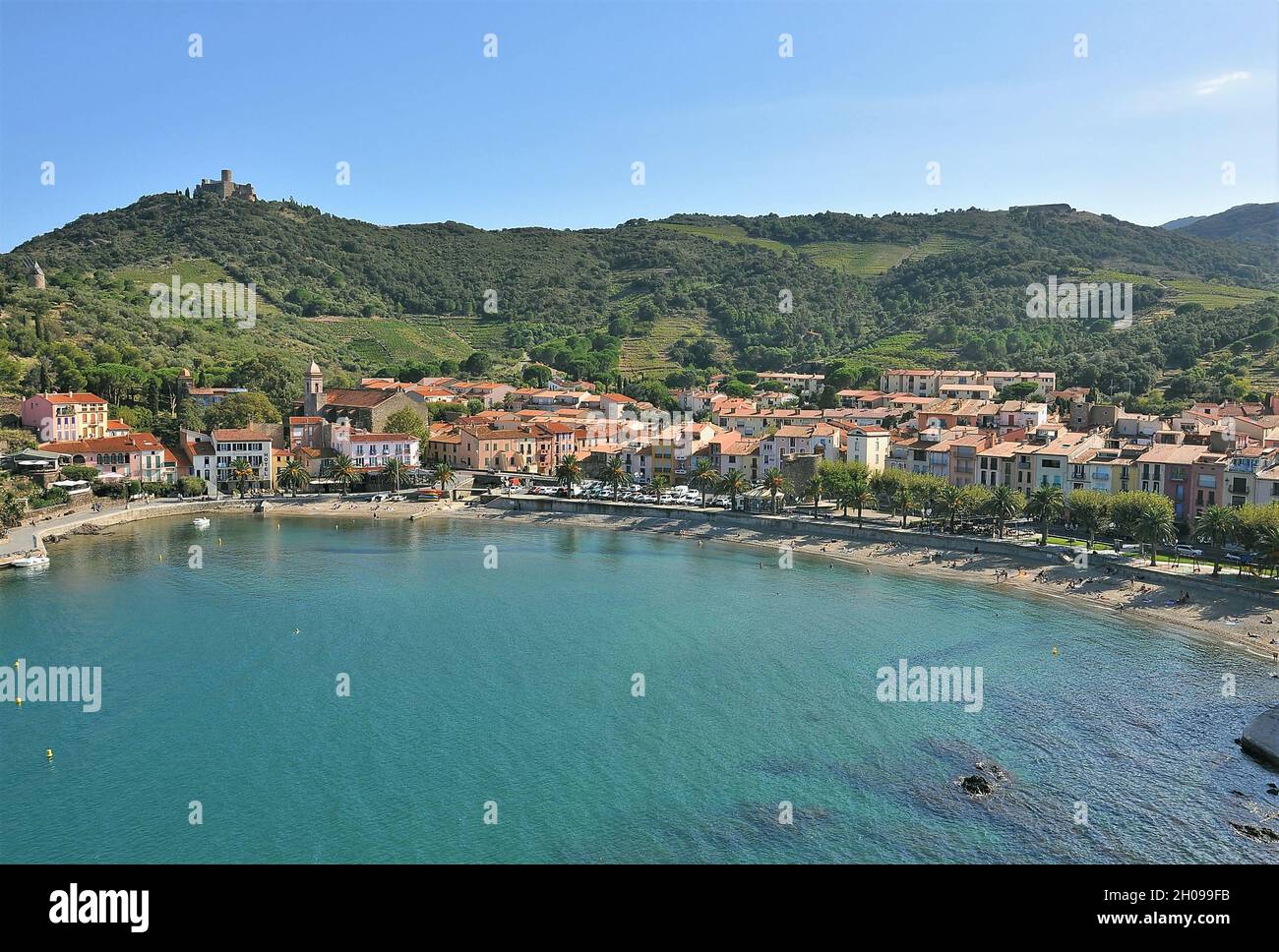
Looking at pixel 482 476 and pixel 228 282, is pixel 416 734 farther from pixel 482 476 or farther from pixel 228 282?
pixel 228 282

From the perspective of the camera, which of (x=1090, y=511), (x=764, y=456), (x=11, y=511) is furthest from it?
(x=764, y=456)

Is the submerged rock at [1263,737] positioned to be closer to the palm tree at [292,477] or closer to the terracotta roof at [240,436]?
the palm tree at [292,477]

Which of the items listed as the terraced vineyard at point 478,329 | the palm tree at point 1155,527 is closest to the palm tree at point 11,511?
the palm tree at point 1155,527

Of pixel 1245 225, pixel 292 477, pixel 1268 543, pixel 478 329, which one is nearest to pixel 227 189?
pixel 478 329

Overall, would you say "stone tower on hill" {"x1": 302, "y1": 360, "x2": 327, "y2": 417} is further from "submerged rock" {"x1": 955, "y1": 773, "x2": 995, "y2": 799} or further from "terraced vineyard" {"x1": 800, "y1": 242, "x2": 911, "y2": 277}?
"terraced vineyard" {"x1": 800, "y1": 242, "x2": 911, "y2": 277}

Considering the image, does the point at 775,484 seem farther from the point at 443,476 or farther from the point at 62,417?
the point at 62,417

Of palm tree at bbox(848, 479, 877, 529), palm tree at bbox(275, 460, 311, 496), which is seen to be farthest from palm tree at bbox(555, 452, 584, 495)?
palm tree at bbox(848, 479, 877, 529)
